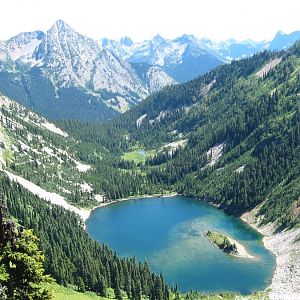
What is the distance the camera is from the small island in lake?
164 metres

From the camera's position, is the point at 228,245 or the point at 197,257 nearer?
→ the point at 197,257

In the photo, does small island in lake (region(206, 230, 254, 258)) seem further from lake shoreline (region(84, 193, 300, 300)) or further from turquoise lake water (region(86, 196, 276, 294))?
lake shoreline (region(84, 193, 300, 300))

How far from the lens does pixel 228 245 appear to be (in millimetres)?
167125

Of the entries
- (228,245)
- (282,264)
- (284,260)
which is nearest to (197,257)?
(228,245)

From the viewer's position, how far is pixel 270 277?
14512 centimetres

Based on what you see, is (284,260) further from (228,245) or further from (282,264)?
(228,245)

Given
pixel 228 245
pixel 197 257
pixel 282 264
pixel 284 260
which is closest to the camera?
pixel 282 264

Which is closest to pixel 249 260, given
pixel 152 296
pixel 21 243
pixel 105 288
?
pixel 152 296

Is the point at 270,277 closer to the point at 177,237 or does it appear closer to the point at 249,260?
the point at 249,260

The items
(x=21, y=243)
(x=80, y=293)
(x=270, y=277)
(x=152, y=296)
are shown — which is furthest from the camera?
(x=270, y=277)

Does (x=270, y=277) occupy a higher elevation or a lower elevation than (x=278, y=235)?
lower

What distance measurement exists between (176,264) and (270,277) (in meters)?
30.2

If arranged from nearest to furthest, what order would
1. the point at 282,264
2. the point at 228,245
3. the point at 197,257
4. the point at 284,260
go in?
the point at 282,264 → the point at 284,260 → the point at 197,257 → the point at 228,245

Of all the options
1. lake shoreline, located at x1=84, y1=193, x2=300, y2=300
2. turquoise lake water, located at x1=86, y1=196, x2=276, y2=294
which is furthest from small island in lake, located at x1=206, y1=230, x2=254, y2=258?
lake shoreline, located at x1=84, y1=193, x2=300, y2=300
